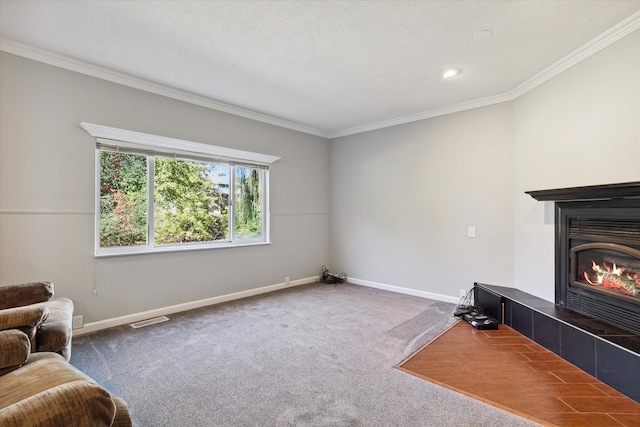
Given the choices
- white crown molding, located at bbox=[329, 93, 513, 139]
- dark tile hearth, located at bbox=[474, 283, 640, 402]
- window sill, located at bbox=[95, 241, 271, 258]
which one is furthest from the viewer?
white crown molding, located at bbox=[329, 93, 513, 139]

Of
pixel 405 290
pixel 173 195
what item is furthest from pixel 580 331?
pixel 173 195

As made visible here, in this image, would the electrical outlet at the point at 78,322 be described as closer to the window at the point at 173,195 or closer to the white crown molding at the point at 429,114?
the window at the point at 173,195

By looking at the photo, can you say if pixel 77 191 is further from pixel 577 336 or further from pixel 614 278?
pixel 614 278

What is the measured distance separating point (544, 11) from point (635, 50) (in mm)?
807

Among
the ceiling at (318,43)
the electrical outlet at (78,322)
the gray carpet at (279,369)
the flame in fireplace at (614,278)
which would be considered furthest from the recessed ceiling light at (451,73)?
the electrical outlet at (78,322)

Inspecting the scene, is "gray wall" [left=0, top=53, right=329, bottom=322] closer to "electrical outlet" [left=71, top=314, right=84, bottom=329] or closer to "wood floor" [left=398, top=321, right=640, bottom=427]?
"electrical outlet" [left=71, top=314, right=84, bottom=329]

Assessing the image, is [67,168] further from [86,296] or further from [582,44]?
[582,44]

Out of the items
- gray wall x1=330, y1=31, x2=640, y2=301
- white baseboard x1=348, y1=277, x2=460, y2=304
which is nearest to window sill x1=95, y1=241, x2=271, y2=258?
white baseboard x1=348, y1=277, x2=460, y2=304

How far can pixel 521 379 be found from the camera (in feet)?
7.22

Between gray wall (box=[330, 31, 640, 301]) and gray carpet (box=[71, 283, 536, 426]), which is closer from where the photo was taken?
gray carpet (box=[71, 283, 536, 426])

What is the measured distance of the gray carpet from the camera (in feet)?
6.00

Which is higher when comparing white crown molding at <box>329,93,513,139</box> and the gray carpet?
white crown molding at <box>329,93,513,139</box>

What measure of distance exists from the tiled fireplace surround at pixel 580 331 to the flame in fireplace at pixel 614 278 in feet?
0.94

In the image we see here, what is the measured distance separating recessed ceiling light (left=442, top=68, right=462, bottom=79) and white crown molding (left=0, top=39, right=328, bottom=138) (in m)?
2.49
